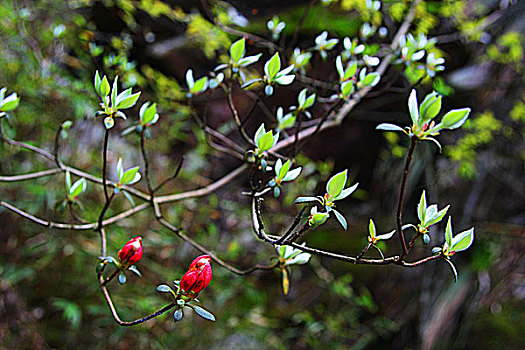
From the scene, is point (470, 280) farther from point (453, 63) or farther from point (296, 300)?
point (453, 63)

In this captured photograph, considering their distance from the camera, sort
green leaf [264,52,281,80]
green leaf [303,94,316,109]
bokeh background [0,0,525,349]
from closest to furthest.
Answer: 1. green leaf [264,52,281,80]
2. green leaf [303,94,316,109]
3. bokeh background [0,0,525,349]

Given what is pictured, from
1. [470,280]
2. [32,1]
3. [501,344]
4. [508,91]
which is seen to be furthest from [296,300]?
[32,1]

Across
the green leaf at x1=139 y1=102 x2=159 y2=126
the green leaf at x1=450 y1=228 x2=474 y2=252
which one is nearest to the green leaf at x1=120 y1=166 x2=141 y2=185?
the green leaf at x1=139 y1=102 x2=159 y2=126

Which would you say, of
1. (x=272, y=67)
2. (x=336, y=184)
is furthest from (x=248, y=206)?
(x=336, y=184)

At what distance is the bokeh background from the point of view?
1.25 metres

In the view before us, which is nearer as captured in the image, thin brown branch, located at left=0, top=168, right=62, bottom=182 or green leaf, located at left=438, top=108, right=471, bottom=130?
green leaf, located at left=438, top=108, right=471, bottom=130

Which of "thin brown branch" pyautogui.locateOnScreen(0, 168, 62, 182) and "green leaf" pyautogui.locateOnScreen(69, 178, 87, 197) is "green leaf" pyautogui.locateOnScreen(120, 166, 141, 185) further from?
"thin brown branch" pyautogui.locateOnScreen(0, 168, 62, 182)

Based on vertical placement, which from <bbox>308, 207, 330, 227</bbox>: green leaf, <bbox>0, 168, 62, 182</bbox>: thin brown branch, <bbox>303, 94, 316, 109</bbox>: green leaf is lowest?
<bbox>0, 168, 62, 182</bbox>: thin brown branch

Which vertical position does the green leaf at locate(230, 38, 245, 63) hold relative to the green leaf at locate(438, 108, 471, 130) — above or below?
below

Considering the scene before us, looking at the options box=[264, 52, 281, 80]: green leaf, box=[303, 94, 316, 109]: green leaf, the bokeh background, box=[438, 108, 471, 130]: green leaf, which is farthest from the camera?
the bokeh background

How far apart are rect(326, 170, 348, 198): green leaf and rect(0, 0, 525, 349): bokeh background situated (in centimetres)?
78

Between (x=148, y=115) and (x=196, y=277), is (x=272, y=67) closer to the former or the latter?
(x=148, y=115)

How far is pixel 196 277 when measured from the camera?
0.42 m

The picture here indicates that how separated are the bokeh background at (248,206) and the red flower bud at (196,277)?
809 millimetres
